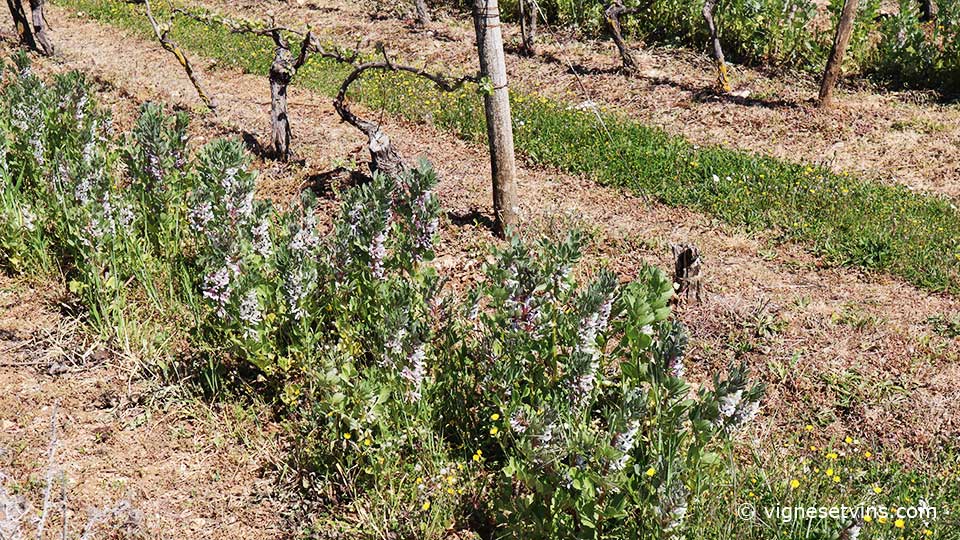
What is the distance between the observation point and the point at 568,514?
3055mm

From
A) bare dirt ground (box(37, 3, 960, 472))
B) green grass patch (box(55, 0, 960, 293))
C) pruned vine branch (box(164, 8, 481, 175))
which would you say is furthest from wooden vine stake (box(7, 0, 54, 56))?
pruned vine branch (box(164, 8, 481, 175))

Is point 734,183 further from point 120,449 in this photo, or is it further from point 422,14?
point 422,14

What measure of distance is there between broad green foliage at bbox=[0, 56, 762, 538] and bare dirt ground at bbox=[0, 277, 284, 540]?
21 centimetres

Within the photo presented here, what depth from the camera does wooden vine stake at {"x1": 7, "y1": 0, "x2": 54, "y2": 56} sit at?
11.8 metres

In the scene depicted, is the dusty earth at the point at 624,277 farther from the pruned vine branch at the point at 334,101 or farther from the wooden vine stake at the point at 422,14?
the wooden vine stake at the point at 422,14

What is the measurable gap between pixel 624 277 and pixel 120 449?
3.71m

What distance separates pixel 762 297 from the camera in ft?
18.3

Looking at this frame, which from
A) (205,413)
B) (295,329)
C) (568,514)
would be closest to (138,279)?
(205,413)

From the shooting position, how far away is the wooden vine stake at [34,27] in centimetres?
1175

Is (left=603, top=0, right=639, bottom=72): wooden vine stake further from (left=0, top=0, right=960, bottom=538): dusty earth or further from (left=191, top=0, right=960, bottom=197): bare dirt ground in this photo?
(left=0, top=0, right=960, bottom=538): dusty earth

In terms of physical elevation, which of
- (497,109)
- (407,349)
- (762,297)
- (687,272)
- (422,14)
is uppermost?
(422,14)

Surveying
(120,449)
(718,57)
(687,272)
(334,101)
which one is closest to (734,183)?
(687,272)

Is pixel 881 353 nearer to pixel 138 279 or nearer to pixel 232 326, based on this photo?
pixel 232 326

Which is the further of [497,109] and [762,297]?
[497,109]
